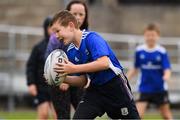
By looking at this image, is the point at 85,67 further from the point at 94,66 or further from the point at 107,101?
the point at 107,101

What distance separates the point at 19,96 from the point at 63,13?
13407mm

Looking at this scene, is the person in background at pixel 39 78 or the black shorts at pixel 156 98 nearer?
the person in background at pixel 39 78

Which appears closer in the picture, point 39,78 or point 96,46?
point 96,46

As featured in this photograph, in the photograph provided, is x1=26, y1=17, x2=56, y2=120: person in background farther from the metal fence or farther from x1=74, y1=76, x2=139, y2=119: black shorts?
the metal fence

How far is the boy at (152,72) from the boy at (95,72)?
541 centimetres

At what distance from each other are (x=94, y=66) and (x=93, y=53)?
0.62 ft

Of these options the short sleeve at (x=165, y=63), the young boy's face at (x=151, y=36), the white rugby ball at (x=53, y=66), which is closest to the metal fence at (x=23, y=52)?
the young boy's face at (x=151, y=36)

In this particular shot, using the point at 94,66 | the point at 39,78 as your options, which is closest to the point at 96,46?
the point at 94,66

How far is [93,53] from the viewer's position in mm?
9688

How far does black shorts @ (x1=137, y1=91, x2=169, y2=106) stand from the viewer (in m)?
15.6

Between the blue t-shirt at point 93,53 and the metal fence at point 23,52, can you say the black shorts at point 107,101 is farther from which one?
the metal fence at point 23,52

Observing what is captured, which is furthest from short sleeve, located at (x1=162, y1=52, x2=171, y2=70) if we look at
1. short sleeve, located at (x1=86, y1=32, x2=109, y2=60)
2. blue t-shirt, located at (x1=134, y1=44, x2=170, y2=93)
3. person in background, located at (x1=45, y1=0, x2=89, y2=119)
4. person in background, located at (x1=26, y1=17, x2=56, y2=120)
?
short sleeve, located at (x1=86, y1=32, x2=109, y2=60)

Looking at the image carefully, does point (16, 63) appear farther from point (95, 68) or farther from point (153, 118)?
point (95, 68)

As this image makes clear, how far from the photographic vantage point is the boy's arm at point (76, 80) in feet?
33.1
